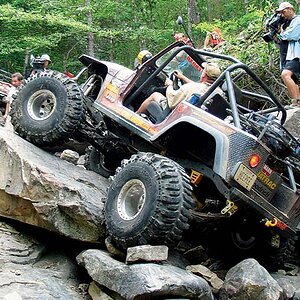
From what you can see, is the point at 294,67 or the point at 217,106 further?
the point at 294,67

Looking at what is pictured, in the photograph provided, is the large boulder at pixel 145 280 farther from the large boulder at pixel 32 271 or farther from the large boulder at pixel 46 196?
the large boulder at pixel 46 196

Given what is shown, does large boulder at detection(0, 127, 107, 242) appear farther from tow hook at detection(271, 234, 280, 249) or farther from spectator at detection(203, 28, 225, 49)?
spectator at detection(203, 28, 225, 49)

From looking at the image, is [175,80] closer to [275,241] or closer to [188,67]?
[188,67]

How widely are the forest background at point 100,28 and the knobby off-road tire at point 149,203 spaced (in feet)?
22.9

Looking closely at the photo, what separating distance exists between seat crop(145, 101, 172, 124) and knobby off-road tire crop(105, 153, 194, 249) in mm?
976

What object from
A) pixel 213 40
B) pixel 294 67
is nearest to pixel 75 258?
pixel 294 67

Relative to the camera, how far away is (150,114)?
19.0ft

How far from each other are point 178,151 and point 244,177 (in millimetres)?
1116

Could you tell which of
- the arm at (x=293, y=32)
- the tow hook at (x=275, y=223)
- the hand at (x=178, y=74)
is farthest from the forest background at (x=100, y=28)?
the tow hook at (x=275, y=223)

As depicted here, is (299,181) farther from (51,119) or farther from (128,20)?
(128,20)

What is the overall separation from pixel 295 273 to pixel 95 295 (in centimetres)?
280

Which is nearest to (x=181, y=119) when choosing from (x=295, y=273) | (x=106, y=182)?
(x=106, y=182)

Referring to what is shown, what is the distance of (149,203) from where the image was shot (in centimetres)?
439

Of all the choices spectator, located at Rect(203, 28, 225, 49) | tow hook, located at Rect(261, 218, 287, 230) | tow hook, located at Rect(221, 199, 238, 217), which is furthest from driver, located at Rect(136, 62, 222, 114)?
spectator, located at Rect(203, 28, 225, 49)
